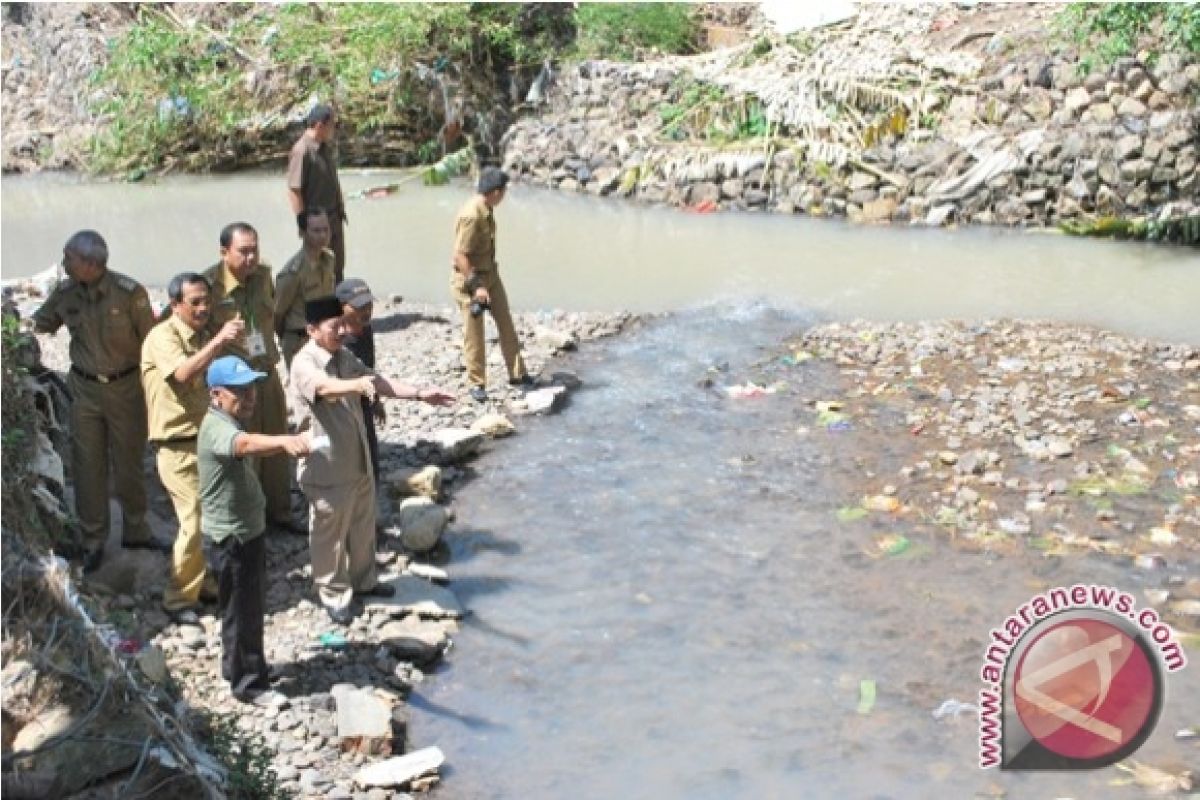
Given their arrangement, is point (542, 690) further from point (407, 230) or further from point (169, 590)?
point (407, 230)

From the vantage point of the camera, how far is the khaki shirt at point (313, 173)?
332 inches

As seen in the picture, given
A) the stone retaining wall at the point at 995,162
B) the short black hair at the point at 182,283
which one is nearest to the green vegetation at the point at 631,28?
the stone retaining wall at the point at 995,162

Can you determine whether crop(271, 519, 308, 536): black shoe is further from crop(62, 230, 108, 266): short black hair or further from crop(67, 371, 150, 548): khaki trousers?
crop(62, 230, 108, 266): short black hair

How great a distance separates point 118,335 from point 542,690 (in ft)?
8.16

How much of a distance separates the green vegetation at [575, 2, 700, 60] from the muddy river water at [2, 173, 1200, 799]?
257 inches

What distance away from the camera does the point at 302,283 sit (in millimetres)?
6695

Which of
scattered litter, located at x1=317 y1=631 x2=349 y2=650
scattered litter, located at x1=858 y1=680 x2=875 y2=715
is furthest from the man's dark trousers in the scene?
scattered litter, located at x1=858 y1=680 x2=875 y2=715

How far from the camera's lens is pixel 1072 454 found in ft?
24.1

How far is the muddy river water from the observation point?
4.95m

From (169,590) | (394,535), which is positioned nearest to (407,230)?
(394,535)

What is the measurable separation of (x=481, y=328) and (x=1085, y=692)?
15.1 ft

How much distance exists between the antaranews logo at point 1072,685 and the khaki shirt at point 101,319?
4.05 metres

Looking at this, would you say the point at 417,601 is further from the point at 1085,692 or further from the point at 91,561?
the point at 1085,692

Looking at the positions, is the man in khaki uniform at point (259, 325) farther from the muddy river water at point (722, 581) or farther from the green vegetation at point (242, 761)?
the green vegetation at point (242, 761)
